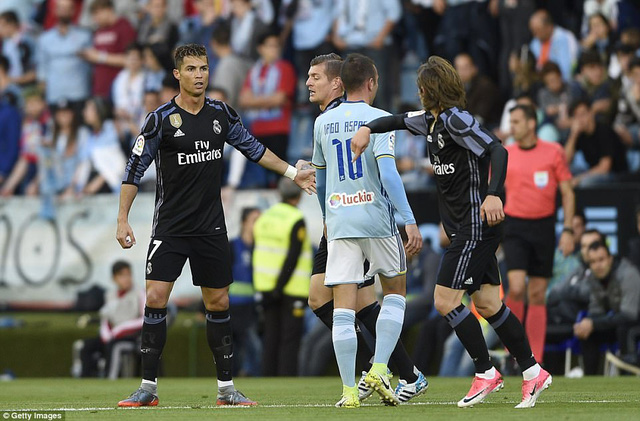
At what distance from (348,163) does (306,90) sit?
381 inches

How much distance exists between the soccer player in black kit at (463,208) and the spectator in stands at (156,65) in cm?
1039

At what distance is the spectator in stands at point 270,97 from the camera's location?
16.8 metres

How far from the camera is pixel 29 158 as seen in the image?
18766mm

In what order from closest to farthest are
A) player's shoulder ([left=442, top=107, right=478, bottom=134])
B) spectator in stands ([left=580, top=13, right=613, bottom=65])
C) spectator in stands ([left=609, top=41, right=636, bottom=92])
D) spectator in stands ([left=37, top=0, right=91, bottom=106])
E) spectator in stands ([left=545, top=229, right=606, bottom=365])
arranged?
1. player's shoulder ([left=442, top=107, right=478, bottom=134])
2. spectator in stands ([left=545, top=229, right=606, bottom=365])
3. spectator in stands ([left=609, top=41, right=636, bottom=92])
4. spectator in stands ([left=580, top=13, right=613, bottom=65])
5. spectator in stands ([left=37, top=0, right=91, bottom=106])

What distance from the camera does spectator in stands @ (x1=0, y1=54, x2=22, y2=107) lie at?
19734 millimetres

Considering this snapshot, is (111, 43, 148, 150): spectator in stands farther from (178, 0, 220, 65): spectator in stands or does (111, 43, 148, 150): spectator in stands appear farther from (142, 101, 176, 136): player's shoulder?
(142, 101, 176, 136): player's shoulder

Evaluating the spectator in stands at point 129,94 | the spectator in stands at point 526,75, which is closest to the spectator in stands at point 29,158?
the spectator in stands at point 129,94

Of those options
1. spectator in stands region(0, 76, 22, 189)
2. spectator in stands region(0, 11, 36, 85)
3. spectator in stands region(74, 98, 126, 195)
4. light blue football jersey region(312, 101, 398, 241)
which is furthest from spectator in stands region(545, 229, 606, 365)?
spectator in stands region(0, 11, 36, 85)

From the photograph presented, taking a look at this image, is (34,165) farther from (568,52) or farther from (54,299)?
(568,52)

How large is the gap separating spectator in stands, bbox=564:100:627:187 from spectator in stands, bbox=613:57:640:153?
22 centimetres

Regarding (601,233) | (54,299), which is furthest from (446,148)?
(54,299)

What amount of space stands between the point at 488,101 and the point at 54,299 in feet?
20.7

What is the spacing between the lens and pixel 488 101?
50.6 feet

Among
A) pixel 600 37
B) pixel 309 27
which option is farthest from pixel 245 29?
pixel 600 37
